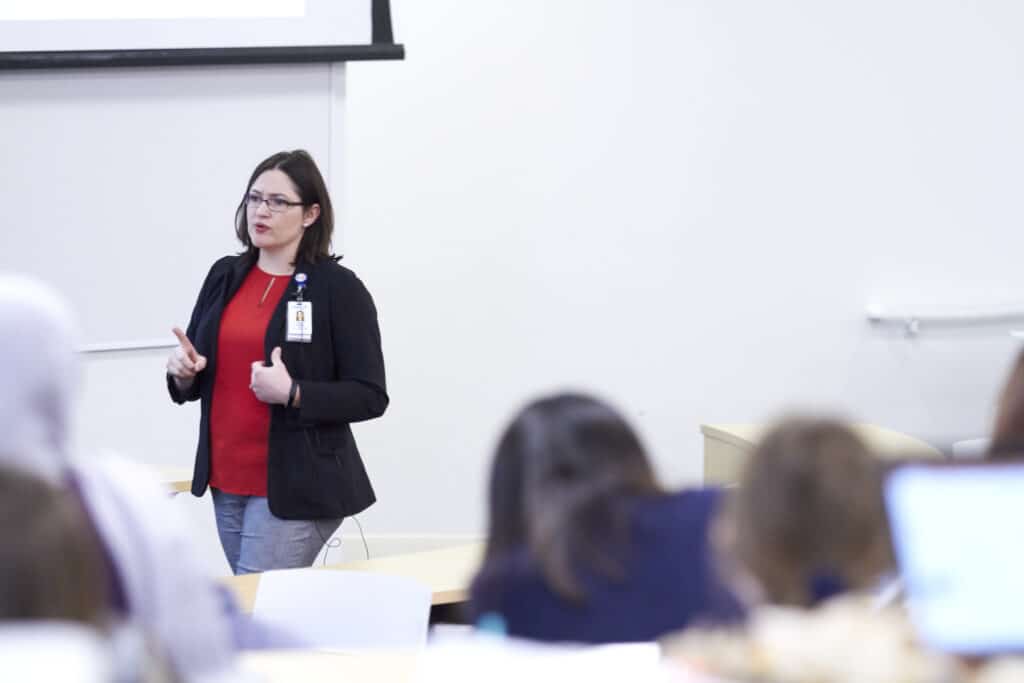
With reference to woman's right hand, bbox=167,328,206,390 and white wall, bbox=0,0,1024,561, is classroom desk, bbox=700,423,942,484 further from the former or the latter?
woman's right hand, bbox=167,328,206,390

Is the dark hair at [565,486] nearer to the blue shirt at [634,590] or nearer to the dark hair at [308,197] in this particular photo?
the blue shirt at [634,590]

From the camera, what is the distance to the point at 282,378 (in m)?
2.89

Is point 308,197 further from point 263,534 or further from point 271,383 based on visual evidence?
point 263,534

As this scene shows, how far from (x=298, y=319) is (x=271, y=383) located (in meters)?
0.19

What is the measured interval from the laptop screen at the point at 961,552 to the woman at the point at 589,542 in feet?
0.85

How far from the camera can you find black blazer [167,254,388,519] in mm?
2947

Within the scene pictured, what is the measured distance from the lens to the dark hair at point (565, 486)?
5.57 ft

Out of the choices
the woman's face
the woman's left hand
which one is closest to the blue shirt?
the woman's left hand

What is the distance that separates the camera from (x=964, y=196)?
18.9 ft

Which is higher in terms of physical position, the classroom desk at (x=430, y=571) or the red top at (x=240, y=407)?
the red top at (x=240, y=407)

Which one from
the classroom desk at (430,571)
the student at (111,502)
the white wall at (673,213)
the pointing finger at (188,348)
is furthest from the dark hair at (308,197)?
the white wall at (673,213)

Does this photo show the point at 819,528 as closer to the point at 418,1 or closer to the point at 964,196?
the point at 418,1

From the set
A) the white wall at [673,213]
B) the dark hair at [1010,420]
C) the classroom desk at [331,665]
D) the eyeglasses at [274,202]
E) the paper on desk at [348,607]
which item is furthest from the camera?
the white wall at [673,213]

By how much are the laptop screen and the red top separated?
1768 millimetres
